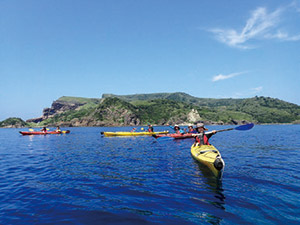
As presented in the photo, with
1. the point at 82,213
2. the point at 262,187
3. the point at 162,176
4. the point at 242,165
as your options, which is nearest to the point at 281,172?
the point at 242,165

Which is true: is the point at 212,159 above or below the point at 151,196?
above

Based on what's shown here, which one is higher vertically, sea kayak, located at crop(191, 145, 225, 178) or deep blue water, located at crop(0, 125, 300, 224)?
sea kayak, located at crop(191, 145, 225, 178)

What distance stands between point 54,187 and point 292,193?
14080 mm

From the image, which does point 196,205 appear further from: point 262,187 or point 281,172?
point 281,172

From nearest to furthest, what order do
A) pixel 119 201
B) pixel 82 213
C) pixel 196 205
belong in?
1. pixel 82 213
2. pixel 196 205
3. pixel 119 201

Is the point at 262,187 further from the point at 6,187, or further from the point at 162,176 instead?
the point at 6,187

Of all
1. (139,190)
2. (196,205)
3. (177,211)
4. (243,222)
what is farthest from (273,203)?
(139,190)

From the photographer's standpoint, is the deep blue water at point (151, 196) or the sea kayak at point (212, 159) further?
the sea kayak at point (212, 159)

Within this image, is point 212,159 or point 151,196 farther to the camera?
point 212,159

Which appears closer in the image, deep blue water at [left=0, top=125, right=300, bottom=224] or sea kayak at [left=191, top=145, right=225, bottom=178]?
deep blue water at [left=0, top=125, right=300, bottom=224]

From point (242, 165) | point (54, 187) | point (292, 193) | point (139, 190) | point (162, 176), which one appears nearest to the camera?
point (292, 193)

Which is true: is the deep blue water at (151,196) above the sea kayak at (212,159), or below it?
below

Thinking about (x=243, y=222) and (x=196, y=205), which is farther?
(x=196, y=205)

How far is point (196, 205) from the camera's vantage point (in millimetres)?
8766
